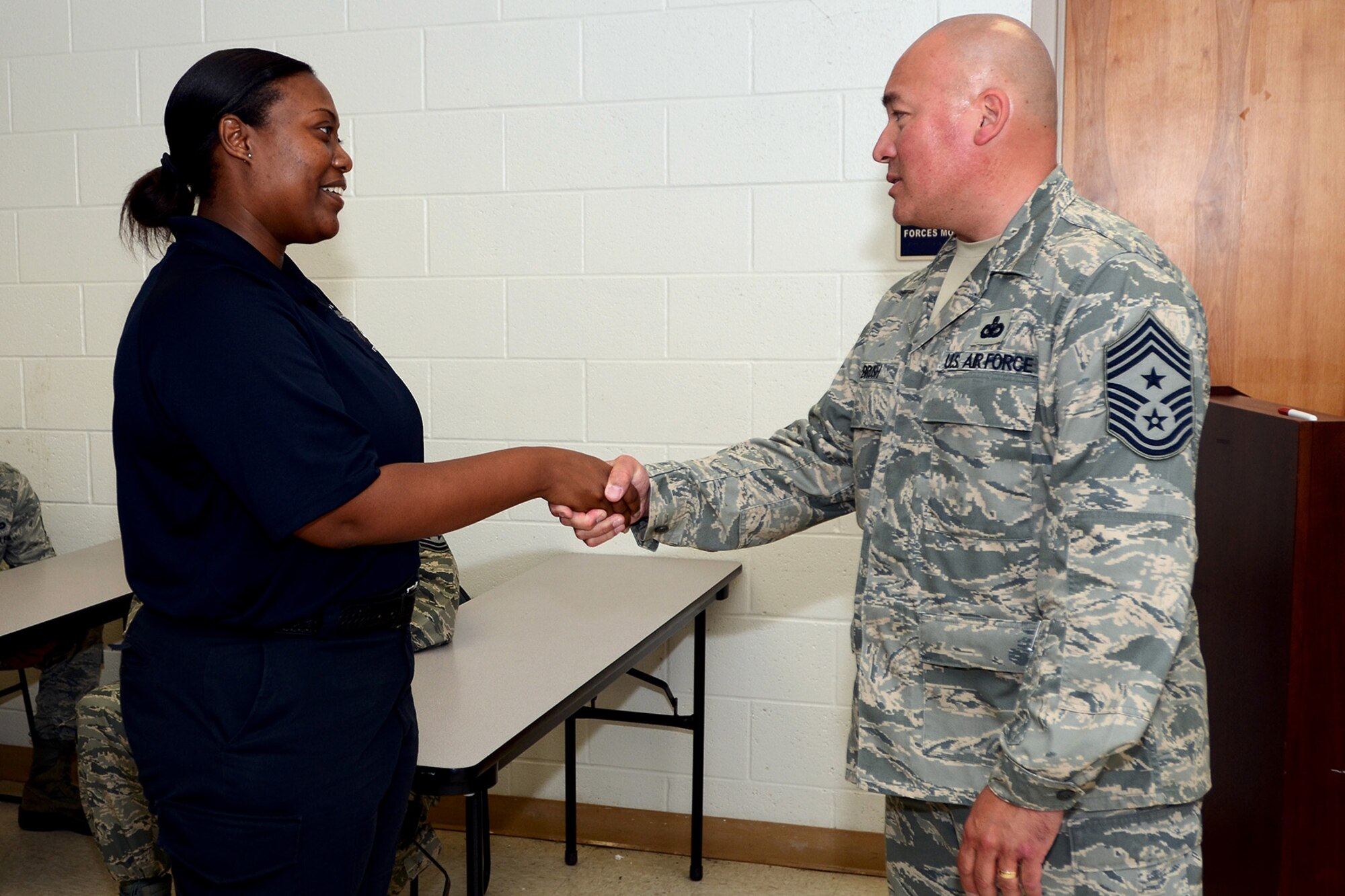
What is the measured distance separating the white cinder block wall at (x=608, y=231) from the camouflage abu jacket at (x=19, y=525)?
472 millimetres

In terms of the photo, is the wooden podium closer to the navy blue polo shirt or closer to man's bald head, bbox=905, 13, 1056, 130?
man's bald head, bbox=905, 13, 1056, 130

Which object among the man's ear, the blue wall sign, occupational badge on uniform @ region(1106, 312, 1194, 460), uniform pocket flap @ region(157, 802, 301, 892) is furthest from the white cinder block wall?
uniform pocket flap @ region(157, 802, 301, 892)

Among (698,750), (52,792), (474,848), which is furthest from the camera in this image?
(52,792)

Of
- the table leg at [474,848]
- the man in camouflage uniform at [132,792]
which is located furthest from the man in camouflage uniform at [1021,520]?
the man in camouflage uniform at [132,792]

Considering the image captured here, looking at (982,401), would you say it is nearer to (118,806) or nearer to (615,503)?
(615,503)

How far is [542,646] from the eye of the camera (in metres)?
2.27

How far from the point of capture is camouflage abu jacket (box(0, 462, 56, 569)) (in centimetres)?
318

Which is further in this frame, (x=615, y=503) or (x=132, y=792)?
(x=132, y=792)

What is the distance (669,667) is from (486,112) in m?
1.65

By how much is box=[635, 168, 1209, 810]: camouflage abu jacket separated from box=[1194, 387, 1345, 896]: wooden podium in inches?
25.1

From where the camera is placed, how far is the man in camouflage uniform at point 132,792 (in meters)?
2.25

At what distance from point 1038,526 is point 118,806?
6.27 ft

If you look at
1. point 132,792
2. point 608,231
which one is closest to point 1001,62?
point 608,231

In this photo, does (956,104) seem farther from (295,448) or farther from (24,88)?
(24,88)
